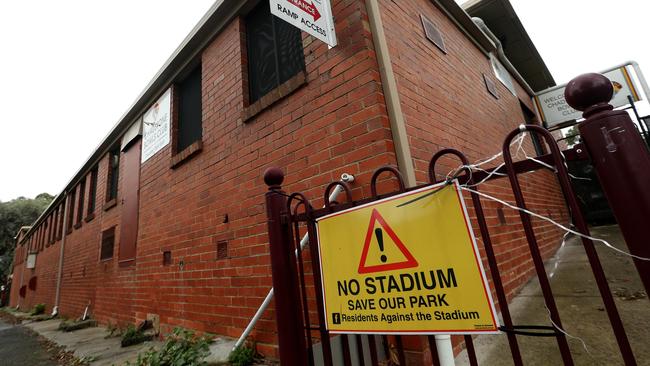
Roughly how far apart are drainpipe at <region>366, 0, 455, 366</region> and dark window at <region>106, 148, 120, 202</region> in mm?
7215

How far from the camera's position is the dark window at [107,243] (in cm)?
614

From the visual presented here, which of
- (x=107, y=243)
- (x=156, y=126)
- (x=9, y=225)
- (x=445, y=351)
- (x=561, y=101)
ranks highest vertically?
(x=9, y=225)

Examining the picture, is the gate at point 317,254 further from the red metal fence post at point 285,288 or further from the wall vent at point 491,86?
the wall vent at point 491,86

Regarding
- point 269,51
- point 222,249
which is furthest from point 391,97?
point 222,249

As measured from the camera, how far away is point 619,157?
2.70ft

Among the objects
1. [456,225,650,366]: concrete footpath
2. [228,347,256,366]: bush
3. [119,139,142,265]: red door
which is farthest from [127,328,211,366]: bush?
[119,139,142,265]: red door

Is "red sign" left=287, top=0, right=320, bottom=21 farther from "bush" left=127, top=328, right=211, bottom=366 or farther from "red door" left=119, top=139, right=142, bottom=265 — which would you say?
"red door" left=119, top=139, right=142, bottom=265

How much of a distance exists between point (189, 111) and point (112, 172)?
171 inches

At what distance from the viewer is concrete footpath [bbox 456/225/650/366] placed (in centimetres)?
172

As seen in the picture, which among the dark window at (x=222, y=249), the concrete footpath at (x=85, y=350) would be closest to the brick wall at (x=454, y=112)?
the concrete footpath at (x=85, y=350)

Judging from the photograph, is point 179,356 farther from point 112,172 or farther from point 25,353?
point 112,172

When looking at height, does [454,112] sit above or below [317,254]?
Answer: above

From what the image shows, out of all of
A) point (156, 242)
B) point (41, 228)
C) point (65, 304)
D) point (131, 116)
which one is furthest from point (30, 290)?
point (156, 242)

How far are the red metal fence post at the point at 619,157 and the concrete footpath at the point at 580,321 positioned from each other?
0.34 metres
